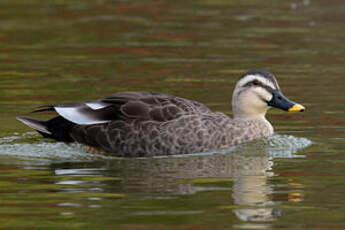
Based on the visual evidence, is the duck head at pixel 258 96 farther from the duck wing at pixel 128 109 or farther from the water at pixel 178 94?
the duck wing at pixel 128 109

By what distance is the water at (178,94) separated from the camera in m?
8.84

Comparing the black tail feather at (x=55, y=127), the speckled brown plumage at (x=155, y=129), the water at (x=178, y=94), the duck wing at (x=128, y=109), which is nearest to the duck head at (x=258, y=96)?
the water at (x=178, y=94)

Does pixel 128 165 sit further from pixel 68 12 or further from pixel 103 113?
pixel 68 12

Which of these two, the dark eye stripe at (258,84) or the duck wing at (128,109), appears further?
the dark eye stripe at (258,84)

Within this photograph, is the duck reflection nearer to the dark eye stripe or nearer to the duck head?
the duck head

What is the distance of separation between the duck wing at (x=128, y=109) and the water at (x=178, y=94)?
44cm

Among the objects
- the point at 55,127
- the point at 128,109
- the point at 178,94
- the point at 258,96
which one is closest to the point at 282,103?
the point at 258,96

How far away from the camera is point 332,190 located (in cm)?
964

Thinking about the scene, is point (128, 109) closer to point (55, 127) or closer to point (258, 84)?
point (55, 127)

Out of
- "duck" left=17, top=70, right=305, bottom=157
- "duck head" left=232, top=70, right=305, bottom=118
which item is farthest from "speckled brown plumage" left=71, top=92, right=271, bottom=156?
"duck head" left=232, top=70, right=305, bottom=118

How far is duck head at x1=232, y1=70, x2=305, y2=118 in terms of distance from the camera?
12.1 meters

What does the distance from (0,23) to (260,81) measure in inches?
468

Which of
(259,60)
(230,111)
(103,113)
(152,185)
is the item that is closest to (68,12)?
(259,60)

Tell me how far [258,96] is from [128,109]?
5.51 ft
